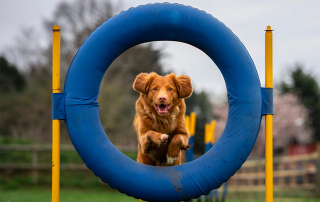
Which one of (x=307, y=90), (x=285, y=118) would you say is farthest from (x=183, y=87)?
(x=307, y=90)

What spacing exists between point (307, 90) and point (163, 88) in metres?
26.5

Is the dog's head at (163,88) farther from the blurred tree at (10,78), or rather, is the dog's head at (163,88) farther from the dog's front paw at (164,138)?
the blurred tree at (10,78)

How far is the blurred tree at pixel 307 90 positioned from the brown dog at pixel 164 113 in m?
25.8

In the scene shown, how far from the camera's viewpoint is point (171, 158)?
371 centimetres

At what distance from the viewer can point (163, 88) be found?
12.2ft

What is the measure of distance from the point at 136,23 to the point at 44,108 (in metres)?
13.2

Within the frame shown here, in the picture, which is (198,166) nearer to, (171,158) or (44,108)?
(171,158)

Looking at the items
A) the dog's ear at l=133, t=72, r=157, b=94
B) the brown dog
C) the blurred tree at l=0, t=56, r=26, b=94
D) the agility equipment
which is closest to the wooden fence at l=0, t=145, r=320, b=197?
the blurred tree at l=0, t=56, r=26, b=94

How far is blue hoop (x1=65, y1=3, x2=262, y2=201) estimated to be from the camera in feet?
10.9

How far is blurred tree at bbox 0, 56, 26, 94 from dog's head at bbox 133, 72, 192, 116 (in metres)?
15.7

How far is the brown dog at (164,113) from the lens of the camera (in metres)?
3.69

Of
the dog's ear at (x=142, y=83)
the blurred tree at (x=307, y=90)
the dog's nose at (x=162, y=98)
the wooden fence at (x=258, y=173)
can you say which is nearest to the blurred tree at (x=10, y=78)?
the wooden fence at (x=258, y=173)

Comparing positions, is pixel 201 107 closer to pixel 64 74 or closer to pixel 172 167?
pixel 64 74

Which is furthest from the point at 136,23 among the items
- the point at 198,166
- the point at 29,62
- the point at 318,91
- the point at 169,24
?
the point at 318,91
